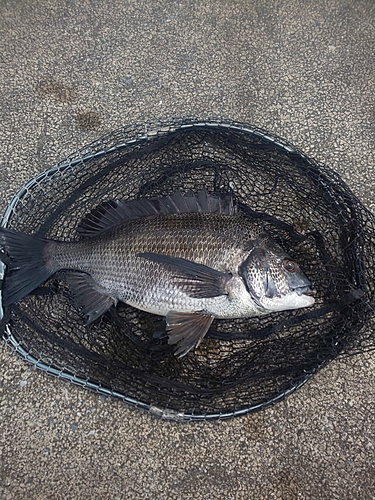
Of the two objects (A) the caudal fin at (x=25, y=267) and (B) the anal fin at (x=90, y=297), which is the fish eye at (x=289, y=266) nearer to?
(B) the anal fin at (x=90, y=297)

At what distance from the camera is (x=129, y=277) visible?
2.10 metres

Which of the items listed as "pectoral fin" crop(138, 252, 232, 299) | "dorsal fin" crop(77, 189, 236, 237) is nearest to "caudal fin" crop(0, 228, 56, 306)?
"dorsal fin" crop(77, 189, 236, 237)

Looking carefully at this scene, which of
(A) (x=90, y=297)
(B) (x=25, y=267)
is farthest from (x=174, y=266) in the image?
(B) (x=25, y=267)

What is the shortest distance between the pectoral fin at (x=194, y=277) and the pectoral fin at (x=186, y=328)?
0.37ft

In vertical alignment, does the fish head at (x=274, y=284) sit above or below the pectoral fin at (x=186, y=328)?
above

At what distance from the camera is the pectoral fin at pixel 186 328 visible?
2033mm

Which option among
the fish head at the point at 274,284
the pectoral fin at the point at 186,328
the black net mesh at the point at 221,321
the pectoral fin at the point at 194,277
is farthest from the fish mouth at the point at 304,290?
the pectoral fin at the point at 186,328

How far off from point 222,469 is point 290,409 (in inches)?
17.9

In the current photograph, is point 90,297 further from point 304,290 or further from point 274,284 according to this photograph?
point 304,290

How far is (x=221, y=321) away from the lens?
7.68ft

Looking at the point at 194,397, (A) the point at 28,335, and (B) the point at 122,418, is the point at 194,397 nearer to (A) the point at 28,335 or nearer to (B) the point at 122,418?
(B) the point at 122,418

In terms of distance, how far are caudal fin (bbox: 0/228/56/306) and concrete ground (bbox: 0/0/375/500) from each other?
1.35 ft

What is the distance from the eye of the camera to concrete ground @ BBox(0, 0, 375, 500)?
82.2 inches

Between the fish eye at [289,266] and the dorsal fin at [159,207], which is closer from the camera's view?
the fish eye at [289,266]
